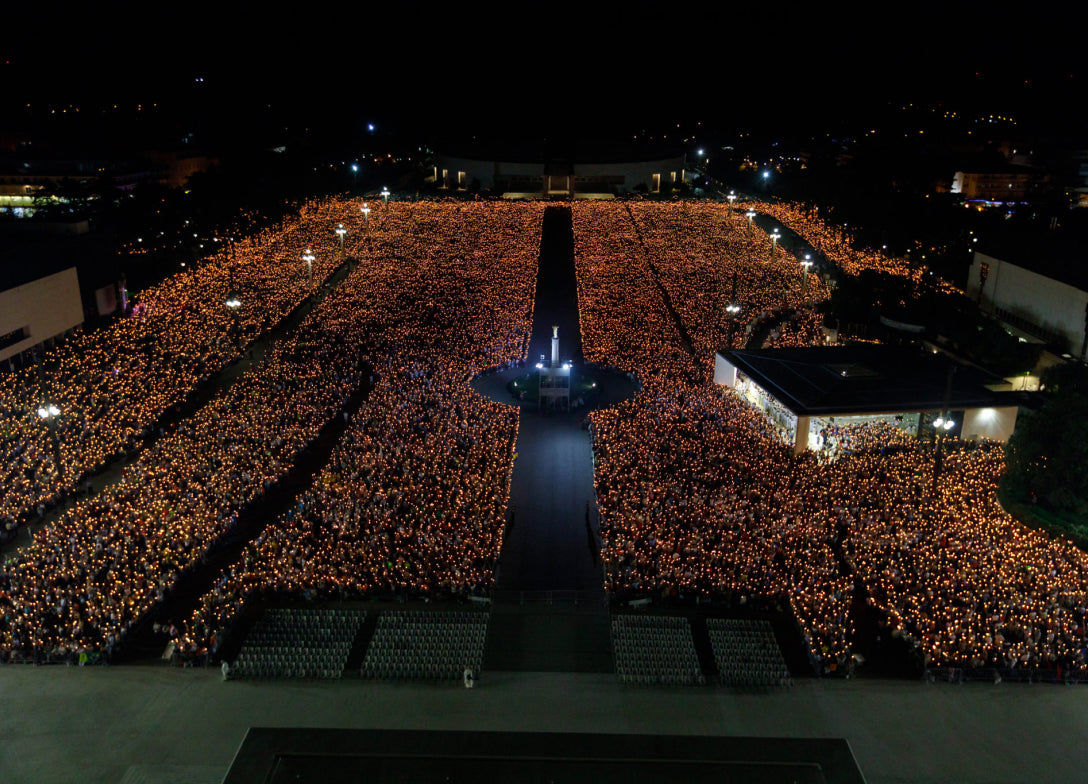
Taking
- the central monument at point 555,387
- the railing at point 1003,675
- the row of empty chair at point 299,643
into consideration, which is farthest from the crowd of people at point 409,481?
the railing at point 1003,675

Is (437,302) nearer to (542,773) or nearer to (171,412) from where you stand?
(171,412)

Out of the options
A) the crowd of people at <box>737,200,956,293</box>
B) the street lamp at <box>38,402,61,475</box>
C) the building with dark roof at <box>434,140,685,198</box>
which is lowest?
the street lamp at <box>38,402,61,475</box>

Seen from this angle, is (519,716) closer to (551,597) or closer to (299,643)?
(551,597)

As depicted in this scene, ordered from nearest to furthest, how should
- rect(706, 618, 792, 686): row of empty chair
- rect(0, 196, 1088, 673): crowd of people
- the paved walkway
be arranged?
the paved walkway → rect(706, 618, 792, 686): row of empty chair → rect(0, 196, 1088, 673): crowd of people

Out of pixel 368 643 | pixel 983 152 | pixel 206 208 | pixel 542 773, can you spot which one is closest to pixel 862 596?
pixel 542 773

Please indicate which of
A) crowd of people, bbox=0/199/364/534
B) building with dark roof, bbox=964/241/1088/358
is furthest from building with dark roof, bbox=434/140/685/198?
building with dark roof, bbox=964/241/1088/358

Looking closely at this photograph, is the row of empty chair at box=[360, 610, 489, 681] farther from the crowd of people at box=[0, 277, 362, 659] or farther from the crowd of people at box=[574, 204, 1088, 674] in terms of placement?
the crowd of people at box=[0, 277, 362, 659]
